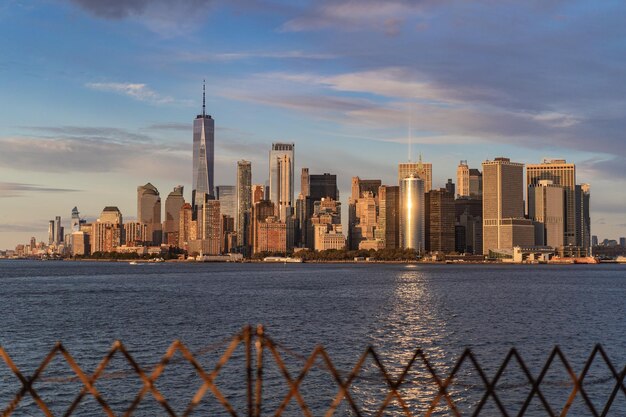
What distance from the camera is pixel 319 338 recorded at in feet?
226

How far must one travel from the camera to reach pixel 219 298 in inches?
4958

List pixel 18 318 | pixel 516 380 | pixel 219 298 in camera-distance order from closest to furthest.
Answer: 1. pixel 516 380
2. pixel 18 318
3. pixel 219 298

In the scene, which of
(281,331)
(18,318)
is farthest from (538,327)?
(18,318)

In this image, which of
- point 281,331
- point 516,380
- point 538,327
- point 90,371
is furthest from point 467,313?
point 90,371

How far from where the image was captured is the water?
43.1 meters

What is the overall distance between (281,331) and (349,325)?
8596mm

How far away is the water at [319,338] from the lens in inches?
1695

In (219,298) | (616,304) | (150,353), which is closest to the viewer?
(150,353)

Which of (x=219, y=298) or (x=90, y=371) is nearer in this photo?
(x=90, y=371)

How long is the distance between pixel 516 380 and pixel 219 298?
8187 centimetres

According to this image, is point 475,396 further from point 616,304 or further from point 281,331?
point 616,304

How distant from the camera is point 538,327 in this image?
8025cm

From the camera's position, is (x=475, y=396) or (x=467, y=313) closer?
(x=475, y=396)

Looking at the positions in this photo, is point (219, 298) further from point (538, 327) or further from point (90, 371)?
point (90, 371)
